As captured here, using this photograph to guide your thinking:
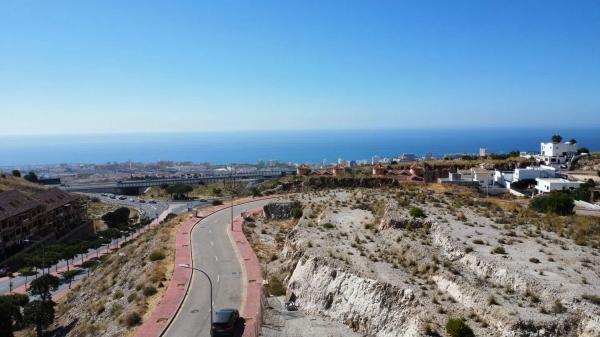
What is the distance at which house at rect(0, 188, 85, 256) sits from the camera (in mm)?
53125

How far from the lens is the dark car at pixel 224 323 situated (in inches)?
722

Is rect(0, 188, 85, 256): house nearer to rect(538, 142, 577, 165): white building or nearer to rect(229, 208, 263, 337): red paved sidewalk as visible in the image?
rect(229, 208, 263, 337): red paved sidewalk

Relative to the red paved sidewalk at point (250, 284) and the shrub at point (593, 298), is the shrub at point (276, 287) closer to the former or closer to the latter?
the red paved sidewalk at point (250, 284)

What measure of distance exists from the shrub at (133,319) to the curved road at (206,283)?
73.8 inches

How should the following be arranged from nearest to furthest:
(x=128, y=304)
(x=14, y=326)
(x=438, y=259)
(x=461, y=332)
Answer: (x=461, y=332) < (x=438, y=259) < (x=128, y=304) < (x=14, y=326)

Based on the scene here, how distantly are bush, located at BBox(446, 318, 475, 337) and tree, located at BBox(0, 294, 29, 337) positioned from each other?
2822 centimetres

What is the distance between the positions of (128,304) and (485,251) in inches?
777

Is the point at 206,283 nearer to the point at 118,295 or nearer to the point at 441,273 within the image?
the point at 118,295

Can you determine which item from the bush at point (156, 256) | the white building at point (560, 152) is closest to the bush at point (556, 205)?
the bush at point (156, 256)

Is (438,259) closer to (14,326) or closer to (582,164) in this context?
(14,326)

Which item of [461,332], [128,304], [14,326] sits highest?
[461,332]

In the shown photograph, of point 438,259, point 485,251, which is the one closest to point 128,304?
point 438,259

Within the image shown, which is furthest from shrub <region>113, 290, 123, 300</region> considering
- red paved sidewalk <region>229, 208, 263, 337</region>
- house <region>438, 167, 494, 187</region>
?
house <region>438, 167, 494, 187</region>

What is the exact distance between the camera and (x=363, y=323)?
18.4 m
